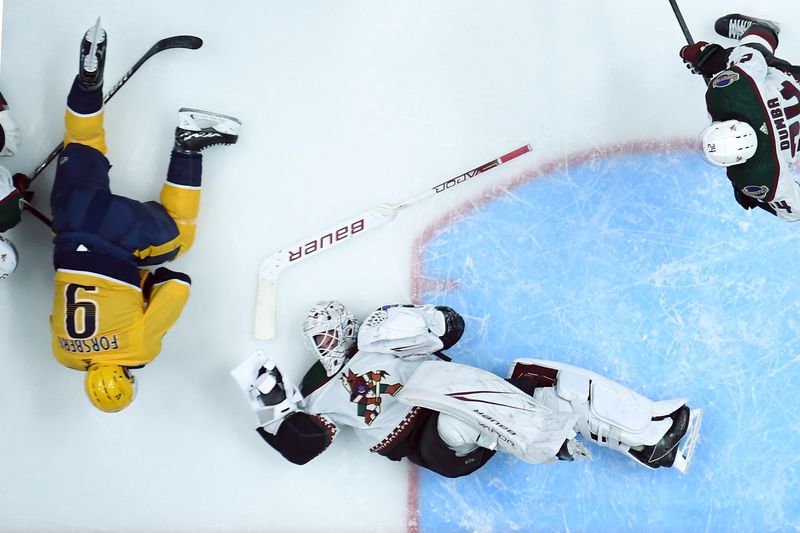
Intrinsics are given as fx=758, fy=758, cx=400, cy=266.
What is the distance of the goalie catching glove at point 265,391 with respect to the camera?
2.39 metres

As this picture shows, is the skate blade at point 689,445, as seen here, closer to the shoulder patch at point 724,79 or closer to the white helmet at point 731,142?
the white helmet at point 731,142

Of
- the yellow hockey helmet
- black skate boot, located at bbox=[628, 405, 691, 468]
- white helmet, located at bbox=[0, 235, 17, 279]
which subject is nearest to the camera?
the yellow hockey helmet

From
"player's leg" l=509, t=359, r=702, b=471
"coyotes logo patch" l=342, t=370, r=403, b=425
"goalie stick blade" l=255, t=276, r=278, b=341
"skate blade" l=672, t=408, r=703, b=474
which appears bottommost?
"skate blade" l=672, t=408, r=703, b=474

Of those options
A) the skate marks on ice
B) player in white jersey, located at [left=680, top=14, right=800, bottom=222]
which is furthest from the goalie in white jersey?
player in white jersey, located at [left=680, top=14, right=800, bottom=222]

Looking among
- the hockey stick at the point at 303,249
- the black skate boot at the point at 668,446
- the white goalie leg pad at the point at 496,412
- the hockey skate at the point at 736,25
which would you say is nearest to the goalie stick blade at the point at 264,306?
the hockey stick at the point at 303,249

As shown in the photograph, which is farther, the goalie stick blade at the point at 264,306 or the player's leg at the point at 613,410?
the goalie stick blade at the point at 264,306

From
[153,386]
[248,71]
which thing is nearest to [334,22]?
[248,71]

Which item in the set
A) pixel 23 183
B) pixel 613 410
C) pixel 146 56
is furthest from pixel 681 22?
pixel 23 183

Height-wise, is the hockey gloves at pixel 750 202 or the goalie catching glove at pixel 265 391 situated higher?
the hockey gloves at pixel 750 202

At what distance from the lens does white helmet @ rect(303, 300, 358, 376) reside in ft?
7.89

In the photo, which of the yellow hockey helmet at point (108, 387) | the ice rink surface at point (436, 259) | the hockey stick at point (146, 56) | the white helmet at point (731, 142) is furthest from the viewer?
the ice rink surface at point (436, 259)

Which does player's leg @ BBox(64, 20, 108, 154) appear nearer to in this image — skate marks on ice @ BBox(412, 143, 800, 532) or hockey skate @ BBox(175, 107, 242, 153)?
hockey skate @ BBox(175, 107, 242, 153)

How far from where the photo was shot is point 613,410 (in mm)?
2414

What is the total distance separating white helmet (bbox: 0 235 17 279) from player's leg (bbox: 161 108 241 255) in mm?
482
